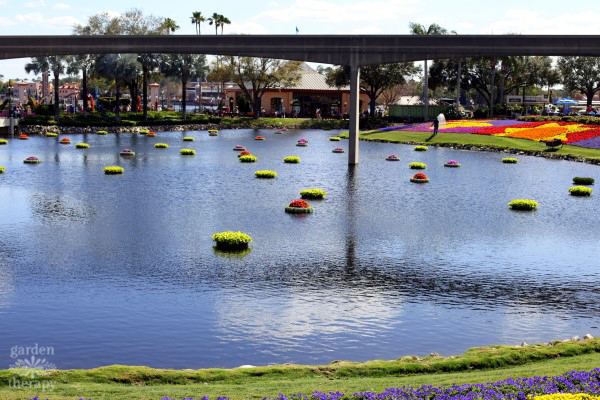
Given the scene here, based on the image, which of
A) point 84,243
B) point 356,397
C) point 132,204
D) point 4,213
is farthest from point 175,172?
point 356,397

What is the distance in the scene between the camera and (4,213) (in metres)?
36.9

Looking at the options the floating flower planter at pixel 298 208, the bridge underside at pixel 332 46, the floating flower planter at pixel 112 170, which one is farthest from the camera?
the bridge underside at pixel 332 46

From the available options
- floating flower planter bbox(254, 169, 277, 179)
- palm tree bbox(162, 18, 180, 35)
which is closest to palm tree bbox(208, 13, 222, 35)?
palm tree bbox(162, 18, 180, 35)

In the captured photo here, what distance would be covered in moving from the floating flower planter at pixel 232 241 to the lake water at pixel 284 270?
19.9 inches

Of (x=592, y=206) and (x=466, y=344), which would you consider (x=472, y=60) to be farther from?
(x=466, y=344)

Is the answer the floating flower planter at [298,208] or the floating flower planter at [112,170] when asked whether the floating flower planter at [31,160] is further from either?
the floating flower planter at [298,208]

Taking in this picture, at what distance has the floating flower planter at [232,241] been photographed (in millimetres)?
29609

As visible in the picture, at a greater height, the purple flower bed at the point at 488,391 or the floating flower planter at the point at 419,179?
the floating flower planter at the point at 419,179

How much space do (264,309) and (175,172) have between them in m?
33.8

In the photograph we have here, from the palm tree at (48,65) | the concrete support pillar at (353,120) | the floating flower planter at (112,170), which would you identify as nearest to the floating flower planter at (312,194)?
the floating flower planter at (112,170)

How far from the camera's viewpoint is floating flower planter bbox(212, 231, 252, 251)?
97.1ft

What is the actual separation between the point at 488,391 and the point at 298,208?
24107 mm

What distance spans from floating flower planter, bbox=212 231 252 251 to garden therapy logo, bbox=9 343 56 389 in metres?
11.5

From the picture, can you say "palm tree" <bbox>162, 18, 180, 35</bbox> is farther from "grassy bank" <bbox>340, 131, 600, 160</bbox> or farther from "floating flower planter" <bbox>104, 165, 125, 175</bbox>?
"floating flower planter" <bbox>104, 165, 125, 175</bbox>
